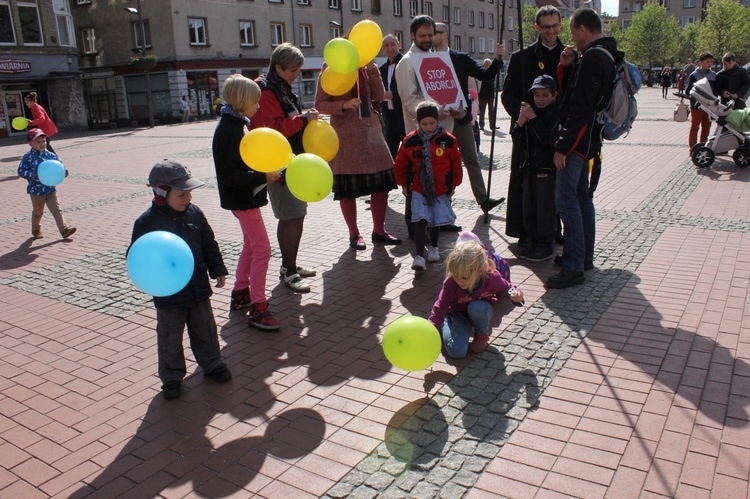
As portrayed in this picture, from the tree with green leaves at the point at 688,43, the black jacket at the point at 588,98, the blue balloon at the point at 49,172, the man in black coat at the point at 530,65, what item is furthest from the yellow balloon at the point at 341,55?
the tree with green leaves at the point at 688,43

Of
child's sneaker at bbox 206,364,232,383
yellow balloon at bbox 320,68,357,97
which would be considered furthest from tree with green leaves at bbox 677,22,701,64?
child's sneaker at bbox 206,364,232,383

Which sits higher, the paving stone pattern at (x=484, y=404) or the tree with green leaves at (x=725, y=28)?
the tree with green leaves at (x=725, y=28)

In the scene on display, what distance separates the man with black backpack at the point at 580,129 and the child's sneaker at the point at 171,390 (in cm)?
316

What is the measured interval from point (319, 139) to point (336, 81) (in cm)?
92

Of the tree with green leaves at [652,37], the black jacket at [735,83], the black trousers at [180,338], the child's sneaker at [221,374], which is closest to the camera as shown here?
the black trousers at [180,338]

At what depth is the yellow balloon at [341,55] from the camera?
17.3 feet

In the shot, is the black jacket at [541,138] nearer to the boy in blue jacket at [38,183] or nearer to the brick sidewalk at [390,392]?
the brick sidewalk at [390,392]

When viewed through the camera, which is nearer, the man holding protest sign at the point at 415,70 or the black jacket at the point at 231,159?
the black jacket at the point at 231,159

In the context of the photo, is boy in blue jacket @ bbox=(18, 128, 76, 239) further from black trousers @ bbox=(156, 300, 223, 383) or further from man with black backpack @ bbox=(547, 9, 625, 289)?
man with black backpack @ bbox=(547, 9, 625, 289)

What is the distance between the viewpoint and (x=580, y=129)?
4.95 m

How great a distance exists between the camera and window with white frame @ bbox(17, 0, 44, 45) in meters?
30.4

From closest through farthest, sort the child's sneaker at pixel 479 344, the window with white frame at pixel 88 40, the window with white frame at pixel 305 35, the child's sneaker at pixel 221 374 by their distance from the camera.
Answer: the child's sneaker at pixel 221 374 < the child's sneaker at pixel 479 344 < the window with white frame at pixel 88 40 < the window with white frame at pixel 305 35

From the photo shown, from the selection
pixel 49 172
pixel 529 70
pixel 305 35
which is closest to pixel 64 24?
pixel 305 35

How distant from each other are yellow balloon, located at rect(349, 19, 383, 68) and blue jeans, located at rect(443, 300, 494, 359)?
9.17 ft
